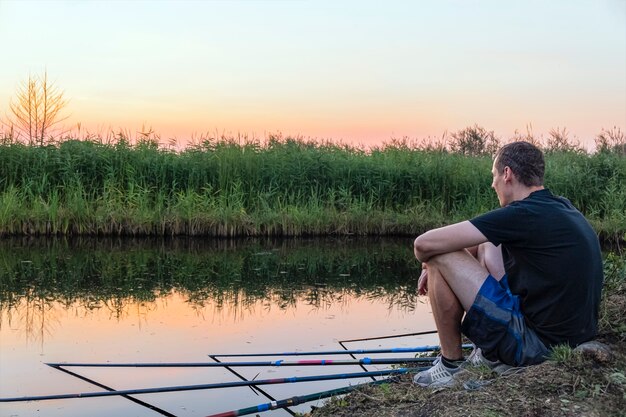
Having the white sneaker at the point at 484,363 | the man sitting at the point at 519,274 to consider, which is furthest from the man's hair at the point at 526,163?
the white sneaker at the point at 484,363

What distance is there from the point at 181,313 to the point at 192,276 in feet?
5.91

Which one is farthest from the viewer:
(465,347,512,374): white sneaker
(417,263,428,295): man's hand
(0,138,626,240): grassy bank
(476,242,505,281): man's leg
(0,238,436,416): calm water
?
(0,138,626,240): grassy bank

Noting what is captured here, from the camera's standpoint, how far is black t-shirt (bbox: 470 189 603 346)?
2887 millimetres

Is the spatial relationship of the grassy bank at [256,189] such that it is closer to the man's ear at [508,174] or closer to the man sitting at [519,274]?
the man sitting at [519,274]

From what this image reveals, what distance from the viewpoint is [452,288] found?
3.10 m

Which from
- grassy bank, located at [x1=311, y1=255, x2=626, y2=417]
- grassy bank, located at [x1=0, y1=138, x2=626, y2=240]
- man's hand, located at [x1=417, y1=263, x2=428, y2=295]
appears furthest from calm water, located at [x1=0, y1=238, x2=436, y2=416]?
grassy bank, located at [x1=0, y1=138, x2=626, y2=240]

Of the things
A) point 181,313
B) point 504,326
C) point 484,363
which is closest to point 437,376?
point 484,363

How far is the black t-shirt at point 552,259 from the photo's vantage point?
2887mm

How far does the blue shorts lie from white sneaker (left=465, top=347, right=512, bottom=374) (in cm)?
7

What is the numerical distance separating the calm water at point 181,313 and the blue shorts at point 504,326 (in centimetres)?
113

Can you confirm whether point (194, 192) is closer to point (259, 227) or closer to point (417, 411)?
point (259, 227)

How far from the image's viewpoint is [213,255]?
9477 millimetres

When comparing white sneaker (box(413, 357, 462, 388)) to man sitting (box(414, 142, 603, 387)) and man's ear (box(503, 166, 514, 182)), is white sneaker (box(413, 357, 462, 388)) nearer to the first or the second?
man sitting (box(414, 142, 603, 387))

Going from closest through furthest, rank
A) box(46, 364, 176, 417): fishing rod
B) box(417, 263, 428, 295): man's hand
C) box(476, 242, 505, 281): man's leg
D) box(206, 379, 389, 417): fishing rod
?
box(206, 379, 389, 417): fishing rod
box(476, 242, 505, 281): man's leg
box(417, 263, 428, 295): man's hand
box(46, 364, 176, 417): fishing rod
